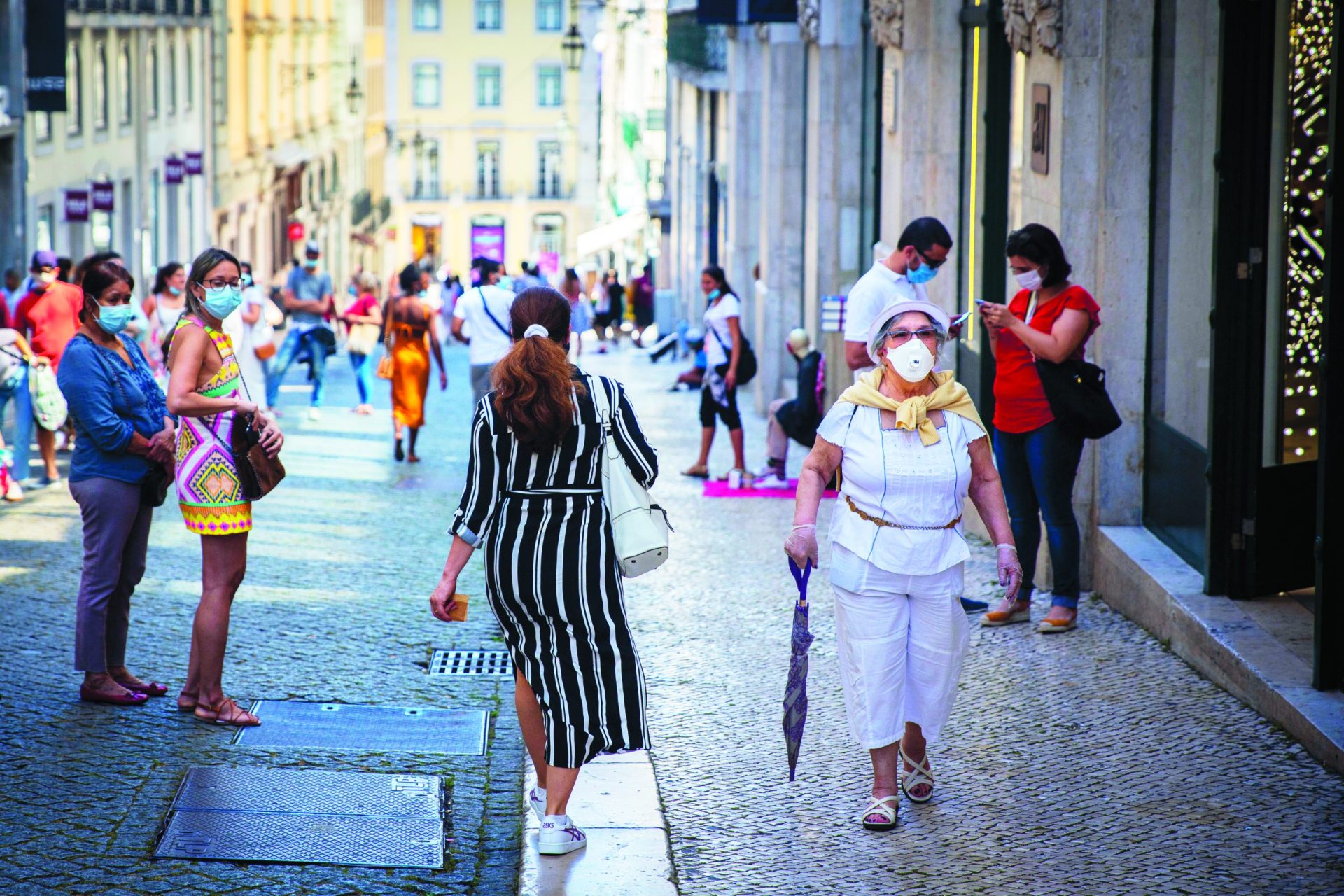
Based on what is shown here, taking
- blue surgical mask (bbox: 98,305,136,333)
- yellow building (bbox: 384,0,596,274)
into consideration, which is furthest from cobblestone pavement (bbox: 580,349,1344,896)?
yellow building (bbox: 384,0,596,274)

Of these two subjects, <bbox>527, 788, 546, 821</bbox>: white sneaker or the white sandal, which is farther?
the white sandal

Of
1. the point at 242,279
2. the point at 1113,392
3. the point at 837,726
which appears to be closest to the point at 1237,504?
the point at 1113,392

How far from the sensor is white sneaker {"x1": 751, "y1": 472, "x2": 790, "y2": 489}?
14375 mm

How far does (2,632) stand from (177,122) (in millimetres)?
33259

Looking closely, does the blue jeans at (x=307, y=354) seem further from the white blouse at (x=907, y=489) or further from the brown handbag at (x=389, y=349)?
the white blouse at (x=907, y=489)

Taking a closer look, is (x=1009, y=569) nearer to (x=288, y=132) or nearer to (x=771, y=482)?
(x=771, y=482)

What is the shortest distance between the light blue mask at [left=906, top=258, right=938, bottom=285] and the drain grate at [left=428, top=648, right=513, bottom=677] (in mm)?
2620

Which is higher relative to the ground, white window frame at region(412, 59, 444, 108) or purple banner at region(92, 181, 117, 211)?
white window frame at region(412, 59, 444, 108)

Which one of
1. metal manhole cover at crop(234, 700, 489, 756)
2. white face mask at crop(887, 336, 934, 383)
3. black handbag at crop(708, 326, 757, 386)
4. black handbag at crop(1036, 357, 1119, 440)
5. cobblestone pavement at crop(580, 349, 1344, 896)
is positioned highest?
white face mask at crop(887, 336, 934, 383)

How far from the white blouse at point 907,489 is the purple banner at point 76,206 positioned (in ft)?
78.2

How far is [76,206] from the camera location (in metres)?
28.0

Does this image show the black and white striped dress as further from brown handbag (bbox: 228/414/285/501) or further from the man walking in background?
the man walking in background

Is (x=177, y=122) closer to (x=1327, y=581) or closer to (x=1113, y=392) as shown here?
(x=1113, y=392)

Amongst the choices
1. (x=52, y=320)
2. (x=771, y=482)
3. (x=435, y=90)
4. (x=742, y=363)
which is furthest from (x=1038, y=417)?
(x=435, y=90)
